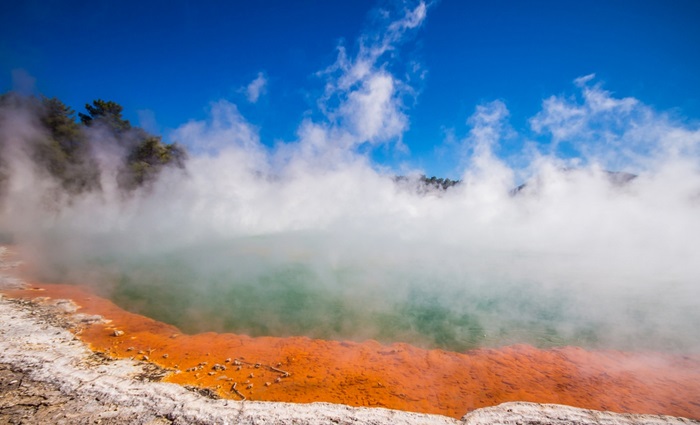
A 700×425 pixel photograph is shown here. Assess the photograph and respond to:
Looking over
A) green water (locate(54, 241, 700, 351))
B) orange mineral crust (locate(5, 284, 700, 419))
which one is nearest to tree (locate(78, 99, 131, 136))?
green water (locate(54, 241, 700, 351))

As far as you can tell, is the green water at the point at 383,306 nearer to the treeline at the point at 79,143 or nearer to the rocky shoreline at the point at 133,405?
the rocky shoreline at the point at 133,405

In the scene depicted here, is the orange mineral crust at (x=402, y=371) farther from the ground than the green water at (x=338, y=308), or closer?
closer

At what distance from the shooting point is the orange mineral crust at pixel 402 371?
133 inches

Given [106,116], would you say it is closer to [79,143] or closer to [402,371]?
[79,143]

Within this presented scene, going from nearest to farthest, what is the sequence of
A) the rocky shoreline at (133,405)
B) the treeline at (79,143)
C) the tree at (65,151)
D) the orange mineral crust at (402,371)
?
the rocky shoreline at (133,405) < the orange mineral crust at (402,371) < the treeline at (79,143) < the tree at (65,151)

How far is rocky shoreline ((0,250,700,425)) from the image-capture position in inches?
101

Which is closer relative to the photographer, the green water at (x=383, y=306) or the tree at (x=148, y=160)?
the green water at (x=383, y=306)

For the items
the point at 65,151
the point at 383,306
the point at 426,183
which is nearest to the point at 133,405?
the point at 383,306

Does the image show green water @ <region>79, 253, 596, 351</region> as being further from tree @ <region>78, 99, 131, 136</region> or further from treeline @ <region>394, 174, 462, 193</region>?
treeline @ <region>394, 174, 462, 193</region>

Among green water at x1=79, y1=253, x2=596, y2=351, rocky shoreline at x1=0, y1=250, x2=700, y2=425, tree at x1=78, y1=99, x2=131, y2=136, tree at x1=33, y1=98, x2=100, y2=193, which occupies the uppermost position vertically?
tree at x1=78, y1=99, x2=131, y2=136

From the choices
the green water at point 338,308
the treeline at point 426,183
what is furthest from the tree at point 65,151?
the treeline at point 426,183

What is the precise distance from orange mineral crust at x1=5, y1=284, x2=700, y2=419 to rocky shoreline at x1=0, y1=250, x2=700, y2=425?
0.25m

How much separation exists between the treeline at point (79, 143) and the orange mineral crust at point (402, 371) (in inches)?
615

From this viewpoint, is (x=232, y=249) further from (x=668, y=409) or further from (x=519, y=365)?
(x=668, y=409)
